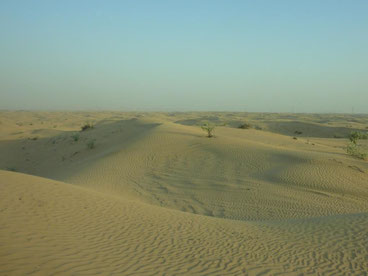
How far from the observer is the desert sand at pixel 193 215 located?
5.20 metres

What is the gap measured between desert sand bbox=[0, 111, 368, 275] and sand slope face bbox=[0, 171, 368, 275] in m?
0.02

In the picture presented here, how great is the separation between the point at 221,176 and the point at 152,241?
323 inches

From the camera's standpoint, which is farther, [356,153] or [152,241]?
[356,153]

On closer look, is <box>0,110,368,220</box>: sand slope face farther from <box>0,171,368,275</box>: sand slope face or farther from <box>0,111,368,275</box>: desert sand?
<box>0,171,368,275</box>: sand slope face

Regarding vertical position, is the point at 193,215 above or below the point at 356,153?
below

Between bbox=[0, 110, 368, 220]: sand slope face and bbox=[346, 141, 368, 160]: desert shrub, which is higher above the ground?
bbox=[346, 141, 368, 160]: desert shrub

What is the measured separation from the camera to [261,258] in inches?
222

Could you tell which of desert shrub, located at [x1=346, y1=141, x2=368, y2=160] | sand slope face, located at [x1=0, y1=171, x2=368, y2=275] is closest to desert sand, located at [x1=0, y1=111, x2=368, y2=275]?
sand slope face, located at [x1=0, y1=171, x2=368, y2=275]

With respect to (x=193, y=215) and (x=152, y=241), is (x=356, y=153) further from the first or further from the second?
(x=152, y=241)

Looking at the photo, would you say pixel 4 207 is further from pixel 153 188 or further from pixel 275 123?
pixel 275 123

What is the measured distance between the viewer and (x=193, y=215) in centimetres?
893

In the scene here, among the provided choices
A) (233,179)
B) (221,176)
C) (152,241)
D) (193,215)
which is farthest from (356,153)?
(152,241)

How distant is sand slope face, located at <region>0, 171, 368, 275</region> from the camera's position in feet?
16.3

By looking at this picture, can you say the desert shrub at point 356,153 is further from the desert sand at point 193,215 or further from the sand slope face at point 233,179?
the sand slope face at point 233,179
